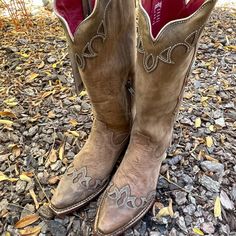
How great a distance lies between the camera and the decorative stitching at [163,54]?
0.79 m

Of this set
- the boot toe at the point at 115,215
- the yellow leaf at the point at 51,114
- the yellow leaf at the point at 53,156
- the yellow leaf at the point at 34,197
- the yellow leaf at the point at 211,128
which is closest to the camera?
the boot toe at the point at 115,215

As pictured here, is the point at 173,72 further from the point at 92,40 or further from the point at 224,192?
the point at 224,192

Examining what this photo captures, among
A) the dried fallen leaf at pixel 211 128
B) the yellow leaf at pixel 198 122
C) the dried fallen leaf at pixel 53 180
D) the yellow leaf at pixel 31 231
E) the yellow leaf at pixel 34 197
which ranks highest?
the dried fallen leaf at pixel 53 180

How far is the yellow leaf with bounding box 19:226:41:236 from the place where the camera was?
3.26 feet

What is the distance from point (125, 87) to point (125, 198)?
321 millimetres

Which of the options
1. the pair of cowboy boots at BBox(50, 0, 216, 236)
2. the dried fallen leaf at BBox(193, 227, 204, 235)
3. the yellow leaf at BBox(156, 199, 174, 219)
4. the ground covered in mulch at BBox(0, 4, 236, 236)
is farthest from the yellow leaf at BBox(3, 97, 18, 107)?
the dried fallen leaf at BBox(193, 227, 204, 235)

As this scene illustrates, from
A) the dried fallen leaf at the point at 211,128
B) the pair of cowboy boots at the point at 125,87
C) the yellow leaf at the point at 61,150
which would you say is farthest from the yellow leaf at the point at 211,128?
the yellow leaf at the point at 61,150

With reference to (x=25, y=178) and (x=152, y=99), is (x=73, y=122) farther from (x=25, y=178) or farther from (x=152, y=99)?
(x=152, y=99)

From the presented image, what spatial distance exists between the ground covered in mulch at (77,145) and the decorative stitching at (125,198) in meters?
0.06

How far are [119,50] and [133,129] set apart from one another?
25 cm

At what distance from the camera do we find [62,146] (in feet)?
4.17

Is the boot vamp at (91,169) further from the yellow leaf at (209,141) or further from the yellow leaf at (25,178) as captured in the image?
the yellow leaf at (209,141)

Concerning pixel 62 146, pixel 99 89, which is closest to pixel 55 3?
pixel 99 89

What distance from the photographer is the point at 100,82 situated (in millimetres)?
926
